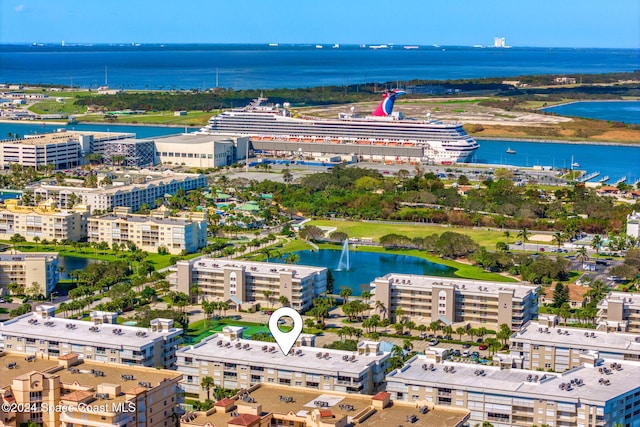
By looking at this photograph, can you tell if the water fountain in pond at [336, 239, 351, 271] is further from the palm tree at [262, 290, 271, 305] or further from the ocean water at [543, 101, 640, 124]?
the ocean water at [543, 101, 640, 124]

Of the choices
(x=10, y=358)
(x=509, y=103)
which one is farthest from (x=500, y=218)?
(x=509, y=103)

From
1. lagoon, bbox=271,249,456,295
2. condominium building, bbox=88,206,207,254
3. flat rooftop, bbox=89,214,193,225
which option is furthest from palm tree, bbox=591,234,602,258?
flat rooftop, bbox=89,214,193,225

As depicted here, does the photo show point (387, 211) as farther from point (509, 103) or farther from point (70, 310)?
point (509, 103)

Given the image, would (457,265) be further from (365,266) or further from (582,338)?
(582,338)

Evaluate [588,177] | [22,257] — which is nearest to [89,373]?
[22,257]

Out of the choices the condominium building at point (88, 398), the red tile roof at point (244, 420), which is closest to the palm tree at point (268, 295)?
the condominium building at point (88, 398)
